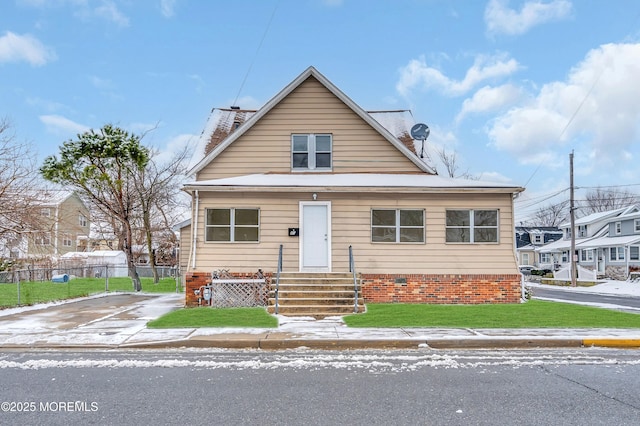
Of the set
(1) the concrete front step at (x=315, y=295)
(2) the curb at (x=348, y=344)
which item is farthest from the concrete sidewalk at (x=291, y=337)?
(1) the concrete front step at (x=315, y=295)

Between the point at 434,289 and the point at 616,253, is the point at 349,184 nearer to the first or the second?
the point at 434,289

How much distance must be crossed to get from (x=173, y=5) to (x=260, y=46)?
11.5 feet

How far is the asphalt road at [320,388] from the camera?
4.66 metres

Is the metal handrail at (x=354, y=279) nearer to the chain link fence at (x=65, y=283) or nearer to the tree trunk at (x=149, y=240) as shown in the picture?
the chain link fence at (x=65, y=283)

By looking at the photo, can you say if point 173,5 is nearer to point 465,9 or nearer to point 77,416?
point 465,9

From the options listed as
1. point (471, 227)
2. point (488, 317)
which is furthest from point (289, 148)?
point (488, 317)

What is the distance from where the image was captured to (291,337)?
8.78m

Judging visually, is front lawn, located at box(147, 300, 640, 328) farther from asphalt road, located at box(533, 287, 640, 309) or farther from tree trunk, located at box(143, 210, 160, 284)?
tree trunk, located at box(143, 210, 160, 284)

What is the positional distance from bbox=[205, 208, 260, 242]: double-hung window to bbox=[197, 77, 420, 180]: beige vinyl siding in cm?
228

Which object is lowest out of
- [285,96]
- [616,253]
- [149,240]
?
[616,253]

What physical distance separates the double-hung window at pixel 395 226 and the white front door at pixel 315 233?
140 cm

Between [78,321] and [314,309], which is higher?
[314,309]

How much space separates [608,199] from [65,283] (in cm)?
7021

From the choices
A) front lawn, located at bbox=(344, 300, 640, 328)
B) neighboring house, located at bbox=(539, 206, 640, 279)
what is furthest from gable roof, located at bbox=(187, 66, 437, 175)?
neighboring house, located at bbox=(539, 206, 640, 279)
